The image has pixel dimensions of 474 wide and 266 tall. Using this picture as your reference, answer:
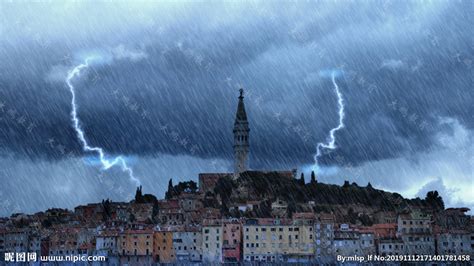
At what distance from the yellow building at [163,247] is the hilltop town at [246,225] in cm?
11

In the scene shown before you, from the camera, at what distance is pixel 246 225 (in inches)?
3617

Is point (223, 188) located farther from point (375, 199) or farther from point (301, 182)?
point (375, 199)

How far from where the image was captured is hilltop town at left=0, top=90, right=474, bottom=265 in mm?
91562

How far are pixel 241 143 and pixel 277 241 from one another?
42105mm

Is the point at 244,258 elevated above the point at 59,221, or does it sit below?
below

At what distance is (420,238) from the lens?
9306 centimetres

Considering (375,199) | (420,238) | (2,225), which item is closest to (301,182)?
(375,199)

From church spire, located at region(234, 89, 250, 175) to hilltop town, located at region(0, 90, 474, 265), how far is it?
7.08 ft

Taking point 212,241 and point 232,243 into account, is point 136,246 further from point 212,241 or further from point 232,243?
point 232,243

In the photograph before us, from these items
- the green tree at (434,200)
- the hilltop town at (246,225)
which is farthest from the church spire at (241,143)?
the green tree at (434,200)

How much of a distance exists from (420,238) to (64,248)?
39.0m

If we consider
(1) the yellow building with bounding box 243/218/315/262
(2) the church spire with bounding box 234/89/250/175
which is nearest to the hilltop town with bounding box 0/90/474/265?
(1) the yellow building with bounding box 243/218/315/262

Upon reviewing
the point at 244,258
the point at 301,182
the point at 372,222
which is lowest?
the point at 244,258

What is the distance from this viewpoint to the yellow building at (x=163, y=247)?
93.2 metres
